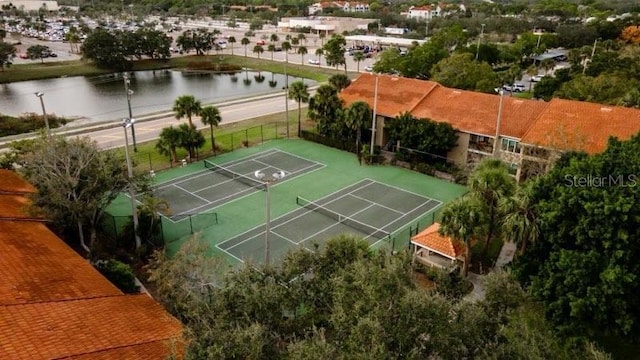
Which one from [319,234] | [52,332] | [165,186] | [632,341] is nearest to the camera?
[52,332]

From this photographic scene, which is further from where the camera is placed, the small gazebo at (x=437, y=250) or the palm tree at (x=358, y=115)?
the palm tree at (x=358, y=115)

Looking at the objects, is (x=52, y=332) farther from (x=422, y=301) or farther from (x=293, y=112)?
(x=293, y=112)

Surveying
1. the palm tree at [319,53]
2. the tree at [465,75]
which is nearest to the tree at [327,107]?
the tree at [465,75]

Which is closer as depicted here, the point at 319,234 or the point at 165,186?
the point at 319,234

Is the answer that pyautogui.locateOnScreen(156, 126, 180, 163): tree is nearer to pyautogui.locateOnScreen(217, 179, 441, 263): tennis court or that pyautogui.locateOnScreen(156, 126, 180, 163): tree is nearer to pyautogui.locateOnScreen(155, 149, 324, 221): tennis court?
pyautogui.locateOnScreen(155, 149, 324, 221): tennis court

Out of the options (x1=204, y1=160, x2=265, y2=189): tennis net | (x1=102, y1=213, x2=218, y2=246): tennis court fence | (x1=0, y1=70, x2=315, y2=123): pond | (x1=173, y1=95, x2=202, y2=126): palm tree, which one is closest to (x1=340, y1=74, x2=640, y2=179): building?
(x1=204, y1=160, x2=265, y2=189): tennis net

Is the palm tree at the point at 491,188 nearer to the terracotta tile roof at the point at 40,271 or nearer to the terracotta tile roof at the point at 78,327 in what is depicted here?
the terracotta tile roof at the point at 78,327

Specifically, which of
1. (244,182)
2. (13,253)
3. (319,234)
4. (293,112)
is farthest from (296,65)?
(13,253)
